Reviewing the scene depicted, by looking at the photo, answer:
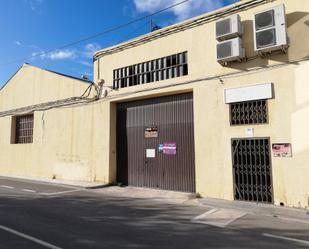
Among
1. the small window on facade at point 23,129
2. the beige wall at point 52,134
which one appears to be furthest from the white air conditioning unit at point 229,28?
the small window on facade at point 23,129

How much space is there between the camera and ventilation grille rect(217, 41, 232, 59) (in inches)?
457

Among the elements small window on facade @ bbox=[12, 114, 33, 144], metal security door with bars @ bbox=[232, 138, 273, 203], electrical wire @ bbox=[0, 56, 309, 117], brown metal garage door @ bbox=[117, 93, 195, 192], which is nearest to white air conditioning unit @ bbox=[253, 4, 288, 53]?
electrical wire @ bbox=[0, 56, 309, 117]

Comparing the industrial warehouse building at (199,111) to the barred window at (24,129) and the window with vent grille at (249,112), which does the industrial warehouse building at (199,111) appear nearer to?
the window with vent grille at (249,112)

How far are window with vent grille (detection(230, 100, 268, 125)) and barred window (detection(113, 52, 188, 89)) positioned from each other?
108 inches

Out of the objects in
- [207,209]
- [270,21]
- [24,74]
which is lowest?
[207,209]

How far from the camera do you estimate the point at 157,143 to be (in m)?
14.8

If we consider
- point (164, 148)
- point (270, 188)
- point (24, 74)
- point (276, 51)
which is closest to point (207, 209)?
point (270, 188)

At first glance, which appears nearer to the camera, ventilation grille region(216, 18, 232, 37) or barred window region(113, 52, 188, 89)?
ventilation grille region(216, 18, 232, 37)

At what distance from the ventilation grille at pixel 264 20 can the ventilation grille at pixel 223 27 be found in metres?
0.97

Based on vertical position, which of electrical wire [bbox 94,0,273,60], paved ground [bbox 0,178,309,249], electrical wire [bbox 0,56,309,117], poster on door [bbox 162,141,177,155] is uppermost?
electrical wire [bbox 94,0,273,60]

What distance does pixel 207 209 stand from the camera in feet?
34.5

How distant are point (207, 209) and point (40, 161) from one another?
1287 centimetres

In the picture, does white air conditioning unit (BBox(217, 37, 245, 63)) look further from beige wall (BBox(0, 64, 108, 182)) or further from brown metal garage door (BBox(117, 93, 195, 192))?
beige wall (BBox(0, 64, 108, 182))

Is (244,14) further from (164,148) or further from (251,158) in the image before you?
(164,148)
